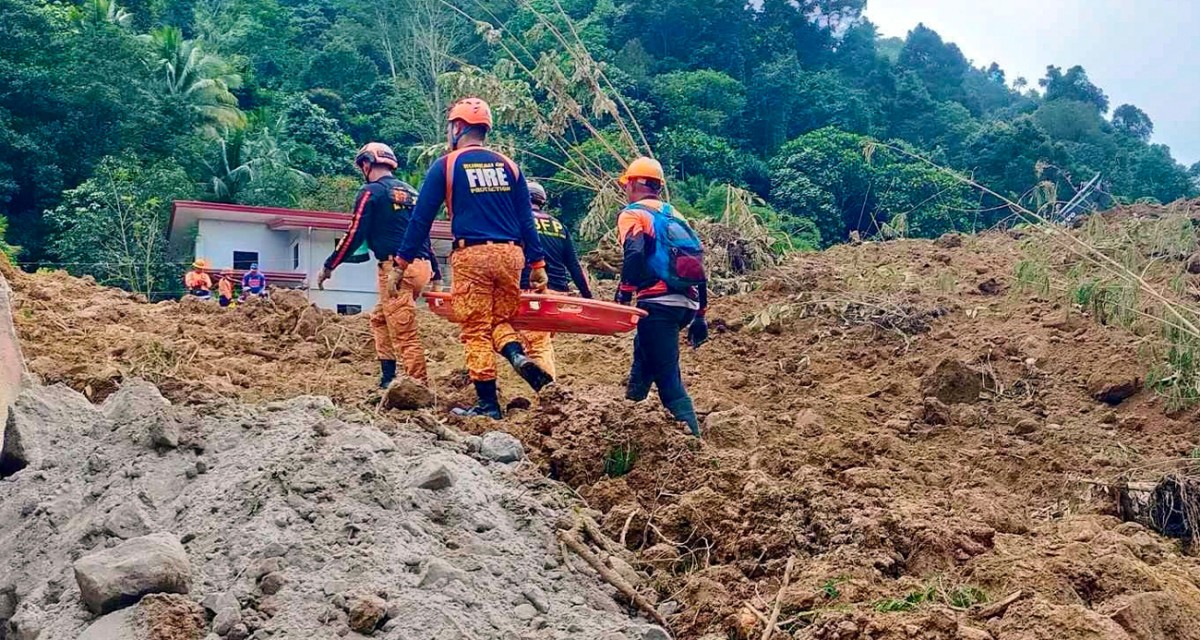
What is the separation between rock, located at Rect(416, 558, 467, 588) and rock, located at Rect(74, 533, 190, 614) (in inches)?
29.5

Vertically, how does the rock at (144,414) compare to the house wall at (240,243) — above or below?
above

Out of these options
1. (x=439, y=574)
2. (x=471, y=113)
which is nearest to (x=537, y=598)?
(x=439, y=574)

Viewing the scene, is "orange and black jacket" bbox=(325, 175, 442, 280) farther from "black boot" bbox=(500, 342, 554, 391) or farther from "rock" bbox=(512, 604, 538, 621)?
"rock" bbox=(512, 604, 538, 621)

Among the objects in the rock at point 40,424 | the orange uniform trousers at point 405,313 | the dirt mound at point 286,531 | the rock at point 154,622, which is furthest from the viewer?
the orange uniform trousers at point 405,313

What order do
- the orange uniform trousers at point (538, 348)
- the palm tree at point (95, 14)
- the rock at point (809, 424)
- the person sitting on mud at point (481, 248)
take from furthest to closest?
the palm tree at point (95, 14) < the orange uniform trousers at point (538, 348) < the rock at point (809, 424) < the person sitting on mud at point (481, 248)

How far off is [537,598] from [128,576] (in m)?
1.27

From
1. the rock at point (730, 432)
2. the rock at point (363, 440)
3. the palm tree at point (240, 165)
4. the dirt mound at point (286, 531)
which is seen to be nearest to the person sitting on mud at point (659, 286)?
the rock at point (730, 432)

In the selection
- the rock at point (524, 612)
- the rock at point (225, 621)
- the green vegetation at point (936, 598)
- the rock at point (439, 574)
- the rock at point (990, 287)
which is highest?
the rock at point (990, 287)

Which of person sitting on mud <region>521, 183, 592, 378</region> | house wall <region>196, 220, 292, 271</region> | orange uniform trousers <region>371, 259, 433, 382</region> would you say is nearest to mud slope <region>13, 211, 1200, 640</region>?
orange uniform trousers <region>371, 259, 433, 382</region>

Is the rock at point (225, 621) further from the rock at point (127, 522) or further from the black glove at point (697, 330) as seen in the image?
the black glove at point (697, 330)

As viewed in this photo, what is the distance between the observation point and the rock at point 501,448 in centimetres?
499

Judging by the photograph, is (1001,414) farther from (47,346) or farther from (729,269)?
(47,346)

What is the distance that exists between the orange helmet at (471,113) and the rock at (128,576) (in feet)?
10.8

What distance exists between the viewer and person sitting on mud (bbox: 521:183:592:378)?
7312 mm
